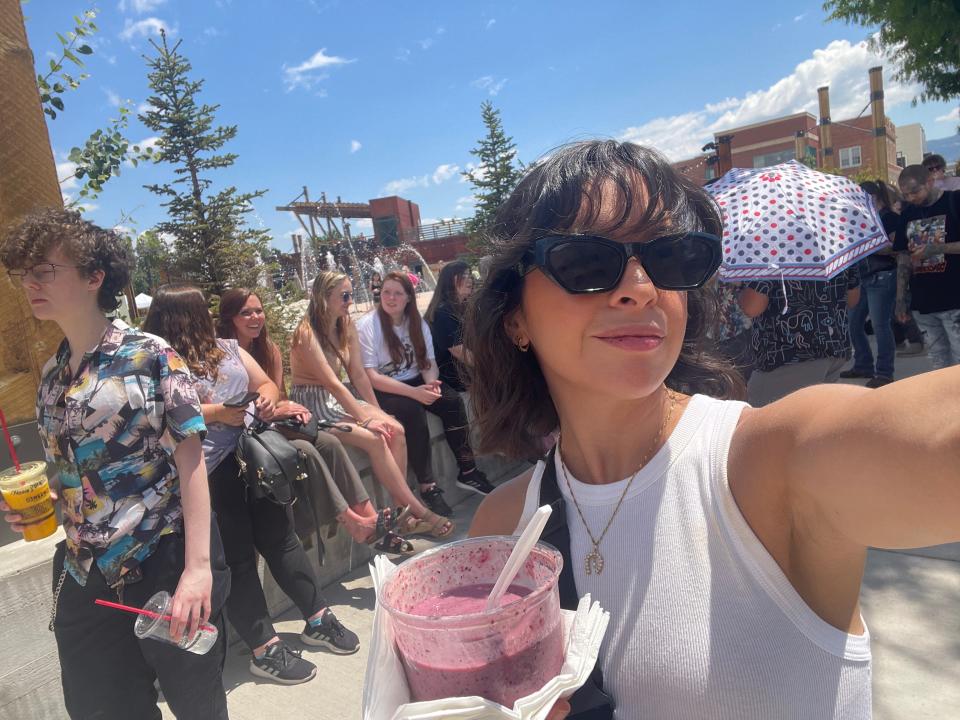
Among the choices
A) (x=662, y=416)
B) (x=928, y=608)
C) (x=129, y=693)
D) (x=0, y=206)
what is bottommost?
(x=928, y=608)

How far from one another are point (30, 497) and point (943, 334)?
6.67m

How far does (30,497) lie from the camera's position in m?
2.30

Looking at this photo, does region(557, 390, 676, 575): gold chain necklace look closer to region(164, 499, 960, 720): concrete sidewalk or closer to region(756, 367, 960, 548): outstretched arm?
region(756, 367, 960, 548): outstretched arm

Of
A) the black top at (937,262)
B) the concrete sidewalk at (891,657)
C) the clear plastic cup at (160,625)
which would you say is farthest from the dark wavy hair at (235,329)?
the black top at (937,262)

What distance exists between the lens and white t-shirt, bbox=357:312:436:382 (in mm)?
5277

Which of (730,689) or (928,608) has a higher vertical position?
(730,689)

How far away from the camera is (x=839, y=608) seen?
3.23ft

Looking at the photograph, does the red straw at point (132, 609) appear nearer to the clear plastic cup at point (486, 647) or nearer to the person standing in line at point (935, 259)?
the clear plastic cup at point (486, 647)

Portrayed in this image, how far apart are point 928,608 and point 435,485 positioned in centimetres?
332

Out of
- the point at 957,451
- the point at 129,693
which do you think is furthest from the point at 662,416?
the point at 129,693

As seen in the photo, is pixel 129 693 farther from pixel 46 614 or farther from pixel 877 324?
pixel 877 324

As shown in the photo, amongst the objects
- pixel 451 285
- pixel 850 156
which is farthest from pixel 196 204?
pixel 850 156

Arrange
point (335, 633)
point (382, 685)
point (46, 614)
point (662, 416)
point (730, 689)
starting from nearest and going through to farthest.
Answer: point (382, 685), point (730, 689), point (662, 416), point (46, 614), point (335, 633)

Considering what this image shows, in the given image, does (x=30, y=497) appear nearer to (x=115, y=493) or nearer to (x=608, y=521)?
(x=115, y=493)
